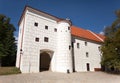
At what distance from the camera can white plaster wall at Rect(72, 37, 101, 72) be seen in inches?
1017

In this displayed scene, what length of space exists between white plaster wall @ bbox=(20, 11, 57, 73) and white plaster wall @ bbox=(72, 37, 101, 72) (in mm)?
5731

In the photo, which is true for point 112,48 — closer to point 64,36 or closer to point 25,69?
point 64,36

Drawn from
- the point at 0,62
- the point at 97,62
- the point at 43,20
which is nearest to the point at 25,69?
the point at 43,20

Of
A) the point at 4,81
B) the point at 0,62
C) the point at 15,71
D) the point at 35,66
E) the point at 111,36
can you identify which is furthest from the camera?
the point at 0,62

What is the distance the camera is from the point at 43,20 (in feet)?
73.3

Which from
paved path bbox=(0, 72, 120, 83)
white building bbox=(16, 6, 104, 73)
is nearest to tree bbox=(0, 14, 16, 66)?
white building bbox=(16, 6, 104, 73)

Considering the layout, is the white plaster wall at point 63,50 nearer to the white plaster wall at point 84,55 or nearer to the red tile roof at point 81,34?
the white plaster wall at point 84,55

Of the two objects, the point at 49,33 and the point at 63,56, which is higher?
the point at 49,33

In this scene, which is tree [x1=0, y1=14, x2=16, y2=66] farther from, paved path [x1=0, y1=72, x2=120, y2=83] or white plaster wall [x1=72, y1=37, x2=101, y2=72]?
white plaster wall [x1=72, y1=37, x2=101, y2=72]

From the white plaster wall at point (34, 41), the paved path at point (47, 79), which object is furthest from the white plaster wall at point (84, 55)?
the paved path at point (47, 79)

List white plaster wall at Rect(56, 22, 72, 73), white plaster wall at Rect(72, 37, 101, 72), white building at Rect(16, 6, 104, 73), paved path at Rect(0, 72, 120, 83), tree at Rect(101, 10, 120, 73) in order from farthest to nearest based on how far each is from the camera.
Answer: white plaster wall at Rect(72, 37, 101, 72) < tree at Rect(101, 10, 120, 73) < white plaster wall at Rect(56, 22, 72, 73) < white building at Rect(16, 6, 104, 73) < paved path at Rect(0, 72, 120, 83)

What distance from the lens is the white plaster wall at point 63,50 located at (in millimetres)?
21672

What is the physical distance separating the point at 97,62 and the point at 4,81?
22560 mm

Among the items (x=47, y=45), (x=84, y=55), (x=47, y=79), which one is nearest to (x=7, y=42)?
(x=47, y=45)
